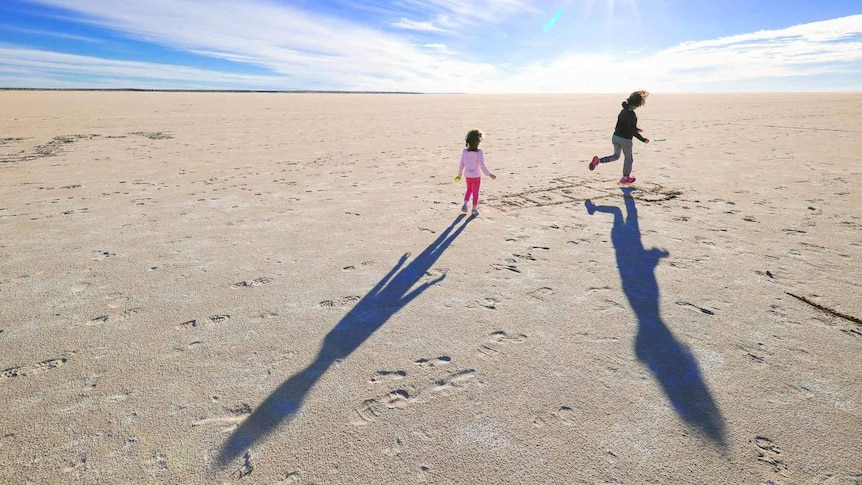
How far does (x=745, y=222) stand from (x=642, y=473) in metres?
5.36

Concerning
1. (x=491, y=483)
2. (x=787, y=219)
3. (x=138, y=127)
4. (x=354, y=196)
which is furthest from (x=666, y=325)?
(x=138, y=127)

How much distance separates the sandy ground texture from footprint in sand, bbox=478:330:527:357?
0.06 feet

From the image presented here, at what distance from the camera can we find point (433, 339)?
130 inches

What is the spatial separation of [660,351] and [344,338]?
245 centimetres

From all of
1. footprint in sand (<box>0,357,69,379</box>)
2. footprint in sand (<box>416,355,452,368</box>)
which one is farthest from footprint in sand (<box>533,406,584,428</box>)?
footprint in sand (<box>0,357,69,379</box>)

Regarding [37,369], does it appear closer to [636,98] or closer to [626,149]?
[626,149]

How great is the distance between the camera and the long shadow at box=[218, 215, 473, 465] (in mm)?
2416

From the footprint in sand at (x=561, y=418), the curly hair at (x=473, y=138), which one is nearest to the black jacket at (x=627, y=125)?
the curly hair at (x=473, y=138)

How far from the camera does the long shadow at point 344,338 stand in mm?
2416

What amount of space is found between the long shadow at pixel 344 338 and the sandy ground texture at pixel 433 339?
2 centimetres

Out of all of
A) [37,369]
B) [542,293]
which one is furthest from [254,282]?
[542,293]

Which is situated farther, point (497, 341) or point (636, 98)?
point (636, 98)

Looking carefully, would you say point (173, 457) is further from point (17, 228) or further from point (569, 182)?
point (569, 182)

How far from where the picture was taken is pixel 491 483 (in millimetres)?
2100
